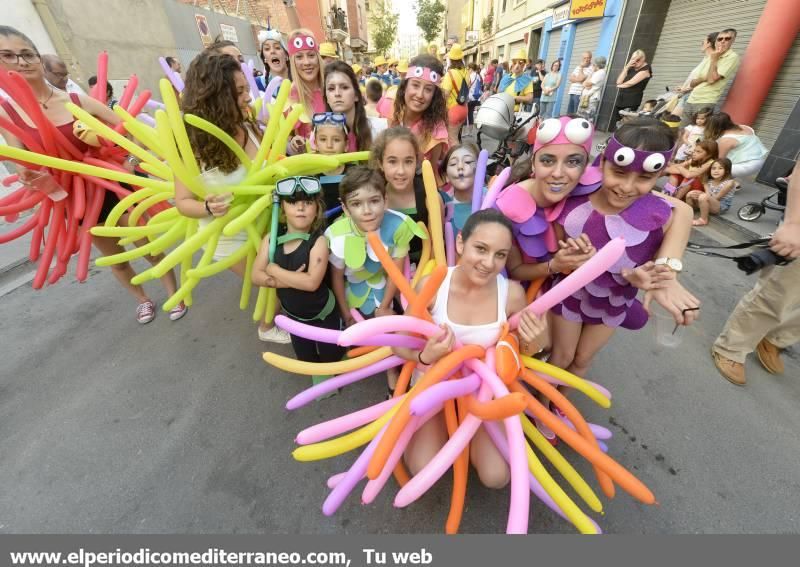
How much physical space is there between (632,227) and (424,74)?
1.49 meters

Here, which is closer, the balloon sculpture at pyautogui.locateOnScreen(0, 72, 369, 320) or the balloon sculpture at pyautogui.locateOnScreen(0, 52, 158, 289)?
the balloon sculpture at pyautogui.locateOnScreen(0, 72, 369, 320)

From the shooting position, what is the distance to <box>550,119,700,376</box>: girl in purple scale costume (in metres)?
1.13

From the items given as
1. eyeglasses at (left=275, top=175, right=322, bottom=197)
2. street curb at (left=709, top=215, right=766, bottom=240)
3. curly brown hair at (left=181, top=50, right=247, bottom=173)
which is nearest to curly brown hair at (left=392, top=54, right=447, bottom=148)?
eyeglasses at (left=275, top=175, right=322, bottom=197)

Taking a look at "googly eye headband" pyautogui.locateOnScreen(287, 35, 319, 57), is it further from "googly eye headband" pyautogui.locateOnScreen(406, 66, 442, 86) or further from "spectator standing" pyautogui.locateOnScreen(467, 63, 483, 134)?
"spectator standing" pyautogui.locateOnScreen(467, 63, 483, 134)

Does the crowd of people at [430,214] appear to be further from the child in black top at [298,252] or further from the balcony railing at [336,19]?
the balcony railing at [336,19]

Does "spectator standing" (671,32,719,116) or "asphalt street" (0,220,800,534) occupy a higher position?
"spectator standing" (671,32,719,116)

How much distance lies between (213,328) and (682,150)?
5.90 metres

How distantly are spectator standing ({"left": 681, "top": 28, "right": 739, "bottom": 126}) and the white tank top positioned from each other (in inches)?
229

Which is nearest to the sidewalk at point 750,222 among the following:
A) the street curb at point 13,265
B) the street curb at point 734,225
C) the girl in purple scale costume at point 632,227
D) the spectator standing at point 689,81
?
the street curb at point 734,225

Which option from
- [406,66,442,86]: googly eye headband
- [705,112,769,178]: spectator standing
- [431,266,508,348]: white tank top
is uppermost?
[406,66,442,86]: googly eye headband

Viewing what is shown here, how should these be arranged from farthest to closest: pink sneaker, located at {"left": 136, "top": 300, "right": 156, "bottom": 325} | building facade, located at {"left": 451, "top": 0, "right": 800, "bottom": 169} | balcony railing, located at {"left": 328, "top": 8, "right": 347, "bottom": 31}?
balcony railing, located at {"left": 328, "top": 8, "right": 347, "bottom": 31}
building facade, located at {"left": 451, "top": 0, "right": 800, "bottom": 169}
pink sneaker, located at {"left": 136, "top": 300, "right": 156, "bottom": 325}

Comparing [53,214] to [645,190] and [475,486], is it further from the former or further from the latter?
[645,190]

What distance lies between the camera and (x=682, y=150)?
4719 mm

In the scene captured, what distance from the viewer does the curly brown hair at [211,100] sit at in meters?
1.63
